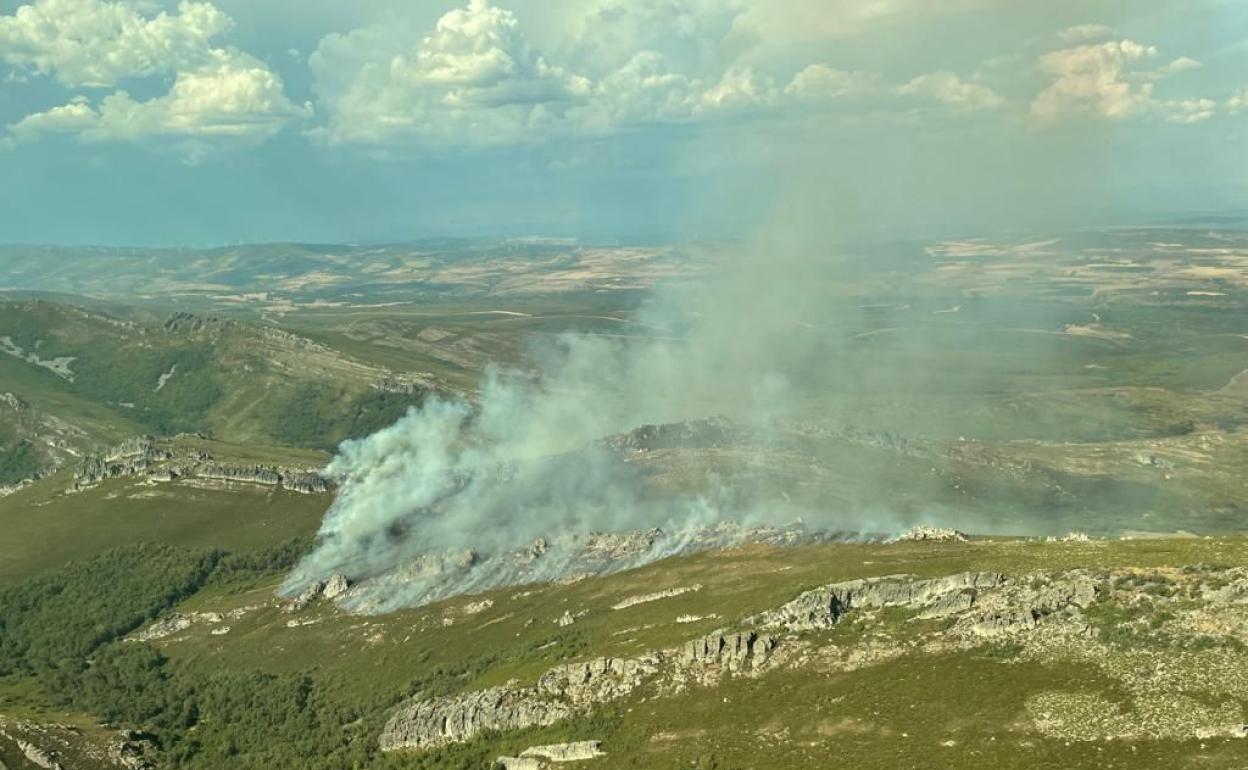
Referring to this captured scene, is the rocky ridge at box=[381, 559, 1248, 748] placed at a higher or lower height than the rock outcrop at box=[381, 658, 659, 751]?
higher

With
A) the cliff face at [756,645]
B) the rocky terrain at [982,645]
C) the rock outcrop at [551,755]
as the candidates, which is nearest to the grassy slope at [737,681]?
the rock outcrop at [551,755]

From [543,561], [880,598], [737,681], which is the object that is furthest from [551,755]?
[543,561]

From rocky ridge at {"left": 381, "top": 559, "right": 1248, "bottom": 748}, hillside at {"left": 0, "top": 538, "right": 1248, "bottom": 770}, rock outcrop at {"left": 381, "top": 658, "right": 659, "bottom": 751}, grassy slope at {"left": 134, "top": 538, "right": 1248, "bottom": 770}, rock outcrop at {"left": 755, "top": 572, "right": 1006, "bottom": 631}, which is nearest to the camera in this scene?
hillside at {"left": 0, "top": 538, "right": 1248, "bottom": 770}

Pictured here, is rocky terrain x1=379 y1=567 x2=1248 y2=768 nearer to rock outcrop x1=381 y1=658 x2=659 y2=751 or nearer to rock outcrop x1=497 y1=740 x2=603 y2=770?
rock outcrop x1=381 y1=658 x2=659 y2=751

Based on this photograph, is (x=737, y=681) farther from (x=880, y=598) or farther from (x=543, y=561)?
(x=543, y=561)

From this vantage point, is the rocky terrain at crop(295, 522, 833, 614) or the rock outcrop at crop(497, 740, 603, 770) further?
the rocky terrain at crop(295, 522, 833, 614)

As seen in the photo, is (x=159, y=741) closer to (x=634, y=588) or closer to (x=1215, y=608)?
(x=634, y=588)

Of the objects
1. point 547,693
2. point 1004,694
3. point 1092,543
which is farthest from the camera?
point 1092,543

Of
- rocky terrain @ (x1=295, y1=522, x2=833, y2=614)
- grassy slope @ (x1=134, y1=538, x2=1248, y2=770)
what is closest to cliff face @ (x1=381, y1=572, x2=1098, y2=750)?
grassy slope @ (x1=134, y1=538, x2=1248, y2=770)

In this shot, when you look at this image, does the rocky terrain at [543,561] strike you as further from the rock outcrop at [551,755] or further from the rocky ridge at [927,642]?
the rock outcrop at [551,755]

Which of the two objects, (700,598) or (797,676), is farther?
(700,598)

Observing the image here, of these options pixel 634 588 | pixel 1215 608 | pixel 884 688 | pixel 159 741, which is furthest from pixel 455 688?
pixel 1215 608
